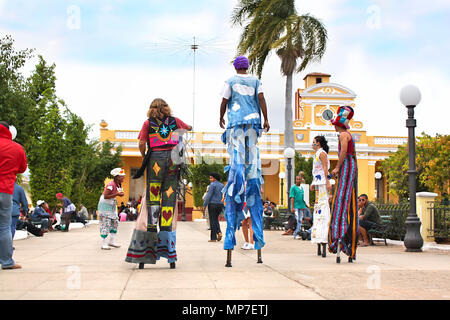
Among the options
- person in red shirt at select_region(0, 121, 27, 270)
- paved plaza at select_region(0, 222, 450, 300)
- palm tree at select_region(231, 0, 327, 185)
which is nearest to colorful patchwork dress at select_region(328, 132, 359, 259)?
paved plaza at select_region(0, 222, 450, 300)

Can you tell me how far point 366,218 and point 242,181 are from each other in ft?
19.3

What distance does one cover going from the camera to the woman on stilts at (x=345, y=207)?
22.4 feet

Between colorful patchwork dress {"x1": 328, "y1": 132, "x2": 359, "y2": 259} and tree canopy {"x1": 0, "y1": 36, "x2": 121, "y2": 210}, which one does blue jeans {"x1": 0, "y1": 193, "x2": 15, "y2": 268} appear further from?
tree canopy {"x1": 0, "y1": 36, "x2": 121, "y2": 210}

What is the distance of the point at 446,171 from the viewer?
2059 centimetres

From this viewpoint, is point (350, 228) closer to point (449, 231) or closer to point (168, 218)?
point (168, 218)

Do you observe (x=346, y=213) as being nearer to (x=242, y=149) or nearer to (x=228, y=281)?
(x=242, y=149)

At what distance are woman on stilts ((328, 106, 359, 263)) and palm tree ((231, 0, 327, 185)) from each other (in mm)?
18052

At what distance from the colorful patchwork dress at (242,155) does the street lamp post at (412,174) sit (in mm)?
4300

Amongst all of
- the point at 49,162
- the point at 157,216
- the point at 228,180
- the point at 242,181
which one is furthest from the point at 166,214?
the point at 49,162

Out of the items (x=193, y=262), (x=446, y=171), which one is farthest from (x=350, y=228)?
(x=446, y=171)

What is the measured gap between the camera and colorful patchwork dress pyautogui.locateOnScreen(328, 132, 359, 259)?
684cm

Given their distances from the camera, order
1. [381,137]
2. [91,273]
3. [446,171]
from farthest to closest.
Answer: [381,137]
[446,171]
[91,273]

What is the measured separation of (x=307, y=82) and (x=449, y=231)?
114 feet
